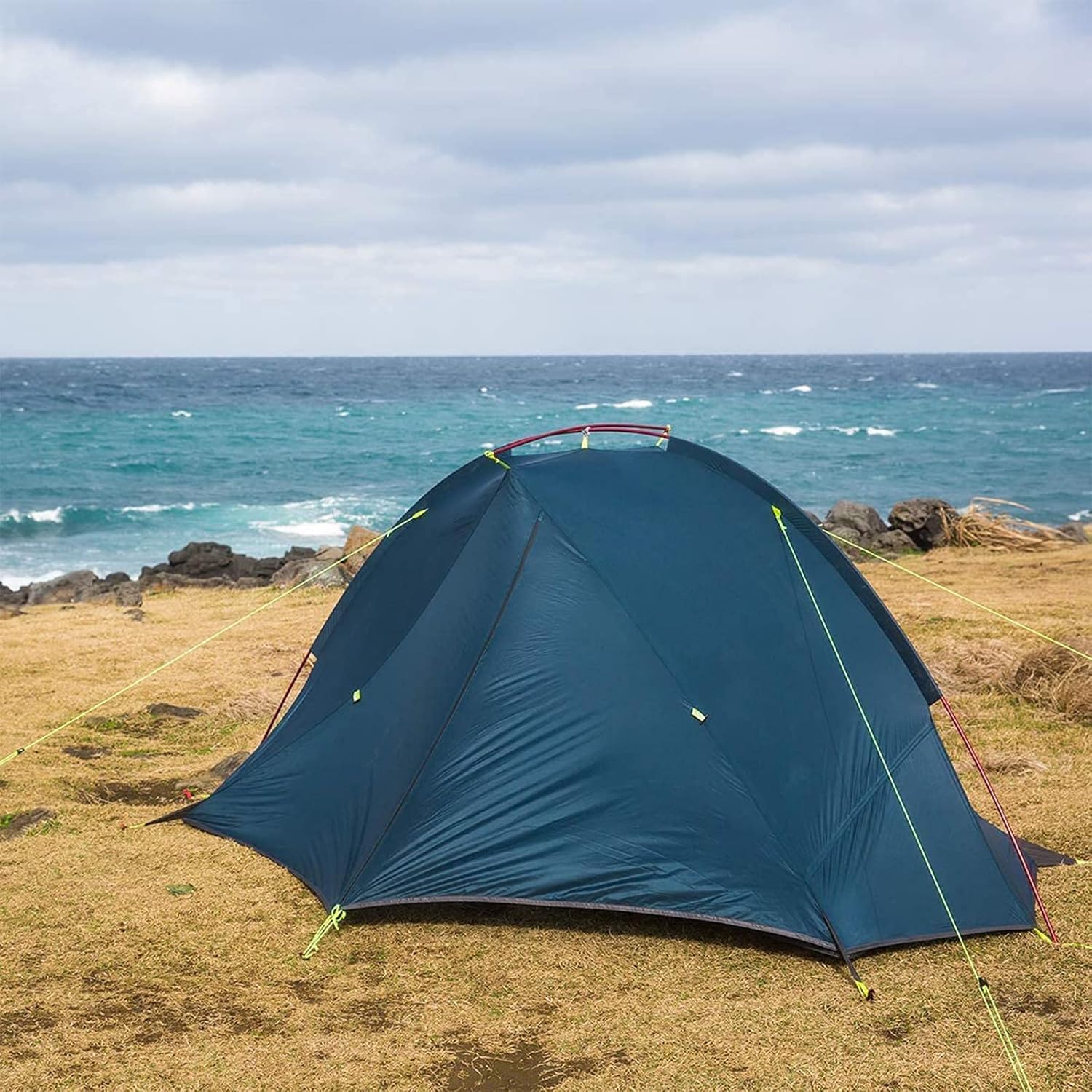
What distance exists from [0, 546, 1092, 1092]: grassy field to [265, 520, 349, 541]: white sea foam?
70.8 feet

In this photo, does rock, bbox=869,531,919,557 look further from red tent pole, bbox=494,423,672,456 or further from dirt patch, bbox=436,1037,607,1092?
dirt patch, bbox=436,1037,607,1092

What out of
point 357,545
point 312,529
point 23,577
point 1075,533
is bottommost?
point 23,577

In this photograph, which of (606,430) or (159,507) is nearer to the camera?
(606,430)

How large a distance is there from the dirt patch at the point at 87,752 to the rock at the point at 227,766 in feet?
3.23

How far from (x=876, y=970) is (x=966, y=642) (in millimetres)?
6125

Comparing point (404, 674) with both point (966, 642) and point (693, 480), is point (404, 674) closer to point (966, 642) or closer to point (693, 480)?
point (693, 480)

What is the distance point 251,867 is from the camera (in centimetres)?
678

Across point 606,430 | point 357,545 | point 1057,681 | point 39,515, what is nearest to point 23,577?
point 39,515

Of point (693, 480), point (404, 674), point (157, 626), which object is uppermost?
point (693, 480)

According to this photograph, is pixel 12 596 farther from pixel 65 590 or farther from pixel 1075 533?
pixel 1075 533

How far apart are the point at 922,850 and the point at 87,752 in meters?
6.18

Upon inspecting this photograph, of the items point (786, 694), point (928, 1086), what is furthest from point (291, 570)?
point (928, 1086)

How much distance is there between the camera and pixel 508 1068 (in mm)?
4914

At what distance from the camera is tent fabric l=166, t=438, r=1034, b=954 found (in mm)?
5836
